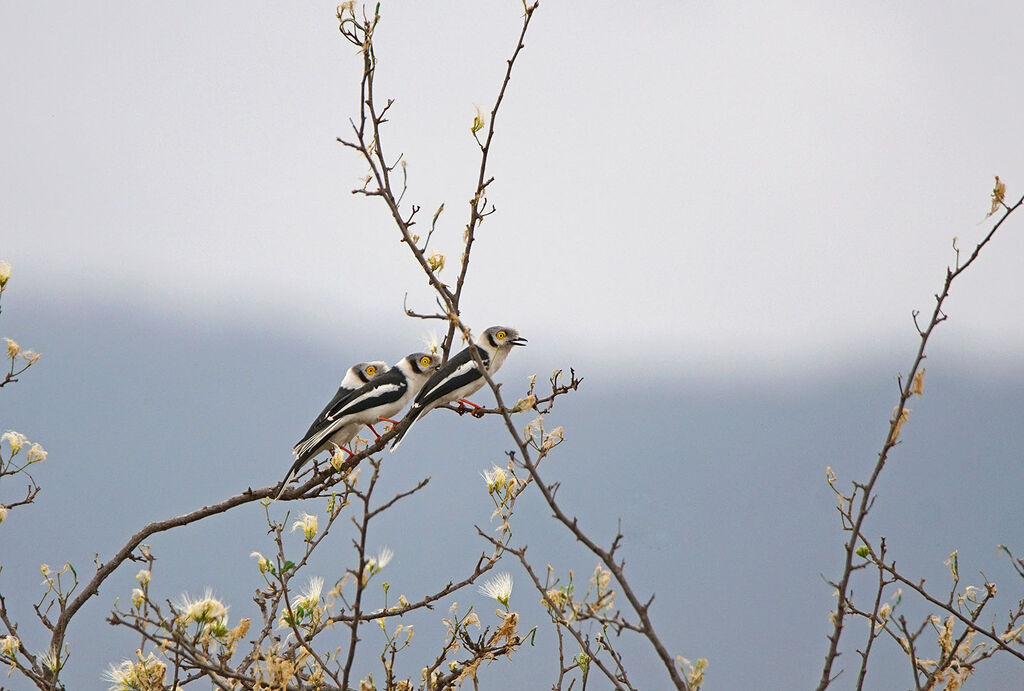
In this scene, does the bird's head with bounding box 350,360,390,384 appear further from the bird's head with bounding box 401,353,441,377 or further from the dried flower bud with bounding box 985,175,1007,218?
the dried flower bud with bounding box 985,175,1007,218

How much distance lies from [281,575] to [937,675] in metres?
1.63

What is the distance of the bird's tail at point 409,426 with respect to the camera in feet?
11.3

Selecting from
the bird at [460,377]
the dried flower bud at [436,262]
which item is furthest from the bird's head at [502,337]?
the dried flower bud at [436,262]

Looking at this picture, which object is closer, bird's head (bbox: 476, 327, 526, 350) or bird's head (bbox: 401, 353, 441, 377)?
bird's head (bbox: 401, 353, 441, 377)

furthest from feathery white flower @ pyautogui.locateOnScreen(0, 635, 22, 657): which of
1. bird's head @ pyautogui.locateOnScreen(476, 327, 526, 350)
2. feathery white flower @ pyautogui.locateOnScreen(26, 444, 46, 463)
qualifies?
bird's head @ pyautogui.locateOnScreen(476, 327, 526, 350)

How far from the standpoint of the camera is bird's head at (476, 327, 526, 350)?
4.89 m

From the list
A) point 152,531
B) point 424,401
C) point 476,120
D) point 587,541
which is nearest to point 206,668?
point 587,541

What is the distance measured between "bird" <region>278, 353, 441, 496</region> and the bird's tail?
9.8 inches

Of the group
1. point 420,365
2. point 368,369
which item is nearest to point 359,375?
point 368,369

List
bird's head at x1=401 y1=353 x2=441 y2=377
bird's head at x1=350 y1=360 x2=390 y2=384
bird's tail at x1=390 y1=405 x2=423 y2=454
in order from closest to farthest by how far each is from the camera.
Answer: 1. bird's tail at x1=390 y1=405 x2=423 y2=454
2. bird's head at x1=401 y1=353 x2=441 y2=377
3. bird's head at x1=350 y1=360 x2=390 y2=384

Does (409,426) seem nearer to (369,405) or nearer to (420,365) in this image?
(369,405)

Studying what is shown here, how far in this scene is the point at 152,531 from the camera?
320 centimetres

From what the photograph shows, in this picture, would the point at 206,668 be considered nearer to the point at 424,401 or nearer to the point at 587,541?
the point at 587,541

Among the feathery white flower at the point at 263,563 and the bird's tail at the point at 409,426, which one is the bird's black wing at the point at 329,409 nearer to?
the bird's tail at the point at 409,426
